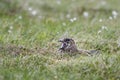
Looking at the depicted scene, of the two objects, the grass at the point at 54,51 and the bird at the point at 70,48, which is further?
the bird at the point at 70,48

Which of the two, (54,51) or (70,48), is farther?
(54,51)

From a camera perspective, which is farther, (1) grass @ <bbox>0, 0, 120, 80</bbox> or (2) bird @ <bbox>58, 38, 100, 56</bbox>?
(2) bird @ <bbox>58, 38, 100, 56</bbox>

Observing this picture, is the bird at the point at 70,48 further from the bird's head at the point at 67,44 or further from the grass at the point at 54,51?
the grass at the point at 54,51

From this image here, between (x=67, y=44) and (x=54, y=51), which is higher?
(x=67, y=44)

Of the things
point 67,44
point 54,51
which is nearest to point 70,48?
point 67,44

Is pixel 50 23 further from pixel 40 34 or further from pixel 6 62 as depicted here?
pixel 6 62

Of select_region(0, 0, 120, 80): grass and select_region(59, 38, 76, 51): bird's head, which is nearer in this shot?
select_region(0, 0, 120, 80): grass

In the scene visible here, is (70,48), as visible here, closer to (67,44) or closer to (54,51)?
(67,44)

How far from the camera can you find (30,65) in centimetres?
717

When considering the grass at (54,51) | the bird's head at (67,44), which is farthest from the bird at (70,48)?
the grass at (54,51)

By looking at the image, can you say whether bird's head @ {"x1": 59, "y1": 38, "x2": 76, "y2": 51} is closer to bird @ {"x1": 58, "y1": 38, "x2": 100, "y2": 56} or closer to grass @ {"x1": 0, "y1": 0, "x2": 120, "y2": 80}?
bird @ {"x1": 58, "y1": 38, "x2": 100, "y2": 56}

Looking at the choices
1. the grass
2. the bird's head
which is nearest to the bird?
the bird's head

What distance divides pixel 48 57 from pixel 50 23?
3.16 metres

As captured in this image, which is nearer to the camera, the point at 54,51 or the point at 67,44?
the point at 67,44
